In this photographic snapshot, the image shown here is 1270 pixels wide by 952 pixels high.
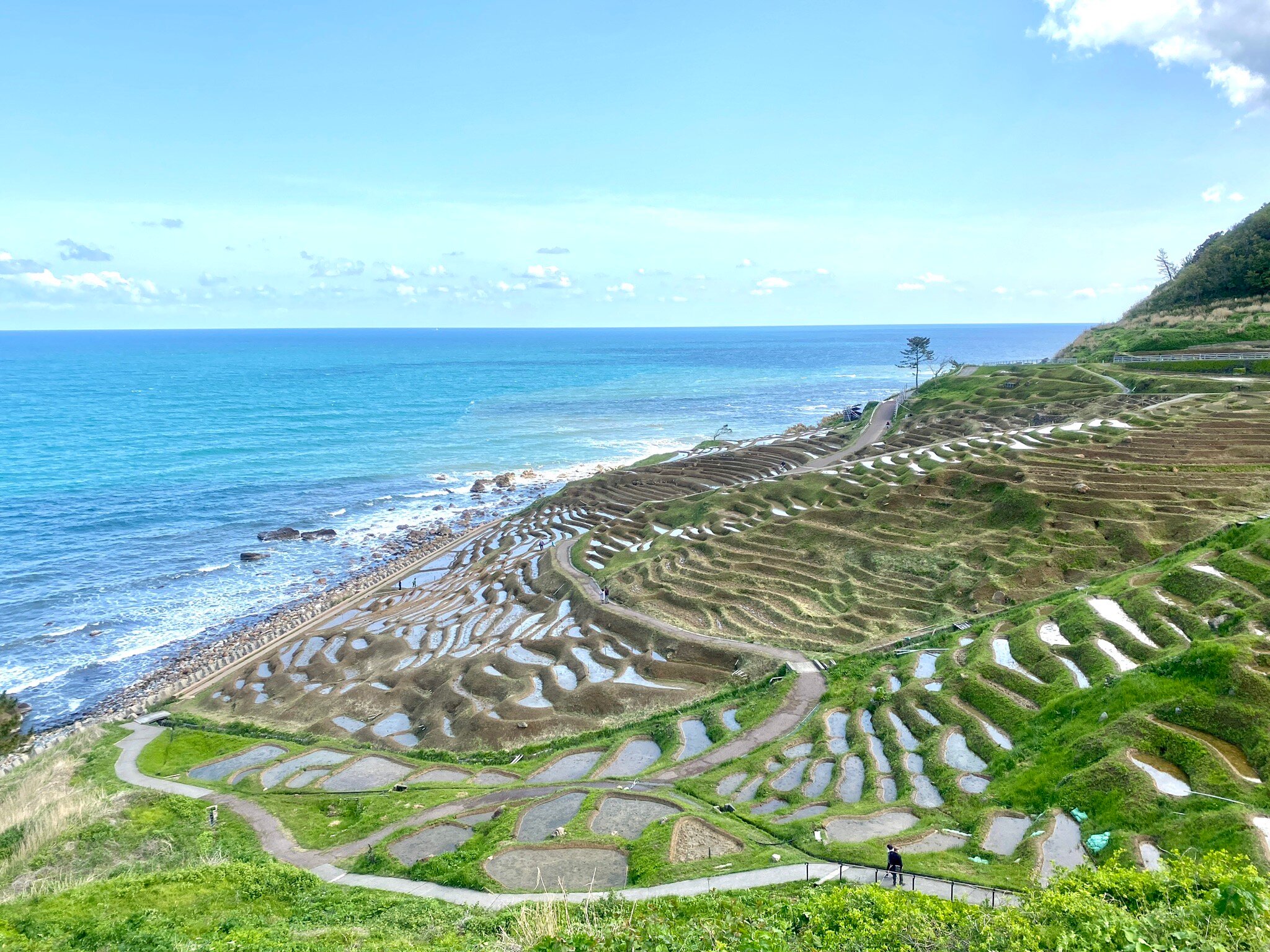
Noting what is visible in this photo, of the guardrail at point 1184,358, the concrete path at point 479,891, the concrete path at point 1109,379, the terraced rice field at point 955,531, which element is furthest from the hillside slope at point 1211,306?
the concrete path at point 479,891

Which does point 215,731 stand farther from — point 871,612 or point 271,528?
point 271,528

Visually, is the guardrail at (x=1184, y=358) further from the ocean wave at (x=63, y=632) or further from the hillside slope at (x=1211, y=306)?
the ocean wave at (x=63, y=632)

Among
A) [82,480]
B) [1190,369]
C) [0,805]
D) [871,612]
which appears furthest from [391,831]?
[82,480]

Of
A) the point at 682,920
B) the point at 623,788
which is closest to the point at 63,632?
the point at 623,788

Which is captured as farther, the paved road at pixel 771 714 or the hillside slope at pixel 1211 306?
the hillside slope at pixel 1211 306

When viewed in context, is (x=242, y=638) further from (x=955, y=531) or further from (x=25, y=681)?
(x=955, y=531)

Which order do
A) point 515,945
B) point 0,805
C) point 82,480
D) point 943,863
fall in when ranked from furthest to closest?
point 82,480, point 0,805, point 943,863, point 515,945

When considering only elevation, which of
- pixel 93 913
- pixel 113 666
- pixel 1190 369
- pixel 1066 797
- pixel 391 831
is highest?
pixel 1190 369
